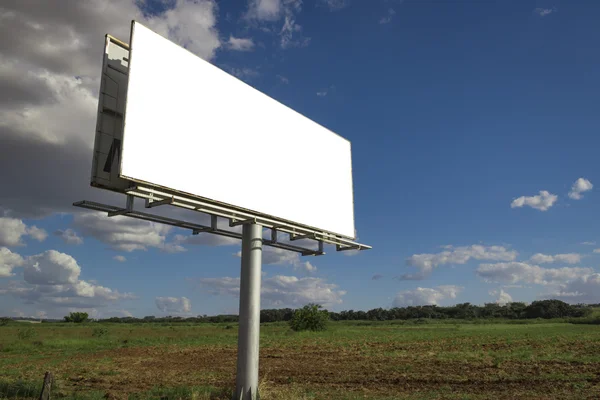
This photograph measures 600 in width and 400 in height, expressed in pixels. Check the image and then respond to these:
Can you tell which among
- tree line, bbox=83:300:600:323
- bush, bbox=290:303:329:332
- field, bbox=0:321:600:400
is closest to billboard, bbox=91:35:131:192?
field, bbox=0:321:600:400

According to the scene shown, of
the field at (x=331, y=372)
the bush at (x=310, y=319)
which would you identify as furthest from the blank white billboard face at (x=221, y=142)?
the bush at (x=310, y=319)

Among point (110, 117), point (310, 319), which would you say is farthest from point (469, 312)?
point (110, 117)

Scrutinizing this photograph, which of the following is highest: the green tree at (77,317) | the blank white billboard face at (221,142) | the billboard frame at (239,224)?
the blank white billboard face at (221,142)

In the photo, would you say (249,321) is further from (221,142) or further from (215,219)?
(221,142)

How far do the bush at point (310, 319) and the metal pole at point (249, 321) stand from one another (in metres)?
36.1

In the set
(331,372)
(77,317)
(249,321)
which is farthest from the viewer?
(77,317)

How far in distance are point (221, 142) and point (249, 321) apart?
4.74 m

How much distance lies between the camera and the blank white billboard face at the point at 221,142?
33.0 feet

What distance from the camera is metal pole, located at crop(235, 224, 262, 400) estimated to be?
1122 cm

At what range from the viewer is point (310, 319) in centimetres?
4662

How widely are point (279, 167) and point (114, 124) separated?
16.2ft

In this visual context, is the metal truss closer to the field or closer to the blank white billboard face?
the blank white billboard face

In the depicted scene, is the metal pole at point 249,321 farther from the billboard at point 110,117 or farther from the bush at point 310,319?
the bush at point 310,319

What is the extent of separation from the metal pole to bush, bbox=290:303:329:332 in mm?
36088
